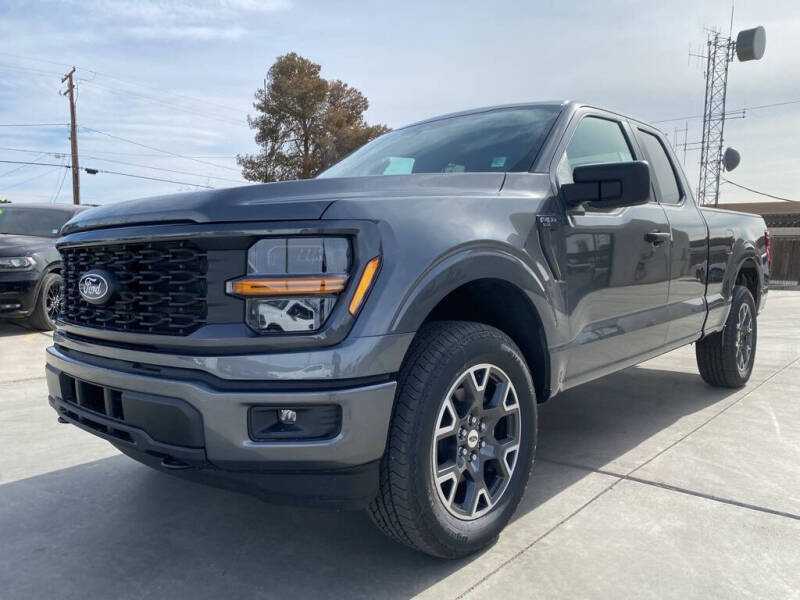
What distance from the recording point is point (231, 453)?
6.25 ft

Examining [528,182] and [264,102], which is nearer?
[528,182]

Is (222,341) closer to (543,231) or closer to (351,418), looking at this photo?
(351,418)

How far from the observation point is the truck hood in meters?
1.98

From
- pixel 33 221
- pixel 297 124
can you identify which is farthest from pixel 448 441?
pixel 297 124

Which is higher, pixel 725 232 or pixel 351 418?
pixel 725 232

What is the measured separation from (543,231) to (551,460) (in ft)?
4.48

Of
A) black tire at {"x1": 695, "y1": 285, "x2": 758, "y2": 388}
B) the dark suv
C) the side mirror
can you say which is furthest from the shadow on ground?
the dark suv

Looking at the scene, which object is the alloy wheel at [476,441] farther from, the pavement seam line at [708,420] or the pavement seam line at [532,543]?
the pavement seam line at [708,420]

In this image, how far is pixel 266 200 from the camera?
79.7 inches

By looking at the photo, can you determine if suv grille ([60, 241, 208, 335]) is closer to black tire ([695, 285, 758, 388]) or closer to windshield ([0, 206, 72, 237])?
black tire ([695, 285, 758, 388])

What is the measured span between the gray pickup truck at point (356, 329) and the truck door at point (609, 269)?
18mm

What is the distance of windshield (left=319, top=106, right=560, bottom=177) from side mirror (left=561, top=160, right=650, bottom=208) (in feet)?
0.88

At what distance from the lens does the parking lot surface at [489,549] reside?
218 cm

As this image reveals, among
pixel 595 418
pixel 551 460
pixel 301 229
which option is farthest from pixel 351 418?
pixel 595 418
